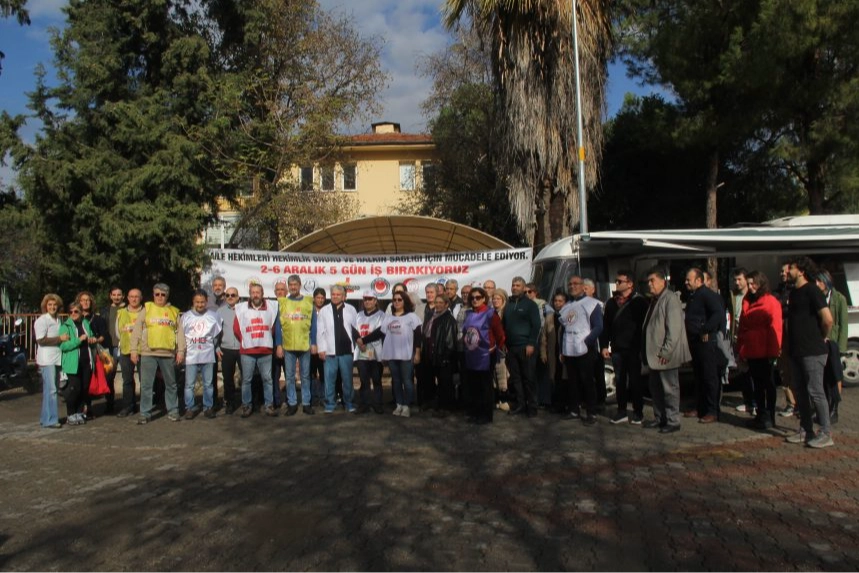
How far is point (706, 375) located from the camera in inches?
368

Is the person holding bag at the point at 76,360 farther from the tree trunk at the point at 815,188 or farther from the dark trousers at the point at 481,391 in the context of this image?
the tree trunk at the point at 815,188

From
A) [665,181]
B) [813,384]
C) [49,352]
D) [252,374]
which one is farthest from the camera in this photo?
[665,181]

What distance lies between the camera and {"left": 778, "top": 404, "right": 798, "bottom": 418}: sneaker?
1002 cm

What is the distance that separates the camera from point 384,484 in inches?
270

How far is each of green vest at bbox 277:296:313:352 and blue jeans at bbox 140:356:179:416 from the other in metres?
1.54

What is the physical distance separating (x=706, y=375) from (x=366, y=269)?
23.3ft

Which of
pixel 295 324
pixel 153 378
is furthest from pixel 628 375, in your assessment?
pixel 153 378

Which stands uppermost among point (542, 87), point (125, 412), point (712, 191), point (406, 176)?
point (406, 176)

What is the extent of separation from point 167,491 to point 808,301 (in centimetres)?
637

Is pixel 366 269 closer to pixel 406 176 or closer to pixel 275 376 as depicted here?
pixel 275 376

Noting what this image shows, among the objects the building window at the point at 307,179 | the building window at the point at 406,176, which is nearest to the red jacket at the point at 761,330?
the building window at the point at 307,179

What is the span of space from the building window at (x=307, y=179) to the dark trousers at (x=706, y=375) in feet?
47.3

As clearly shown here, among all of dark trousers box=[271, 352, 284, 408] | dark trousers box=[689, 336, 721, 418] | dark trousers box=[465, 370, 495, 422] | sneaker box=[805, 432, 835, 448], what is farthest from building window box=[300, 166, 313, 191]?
sneaker box=[805, 432, 835, 448]

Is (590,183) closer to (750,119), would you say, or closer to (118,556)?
(750,119)
